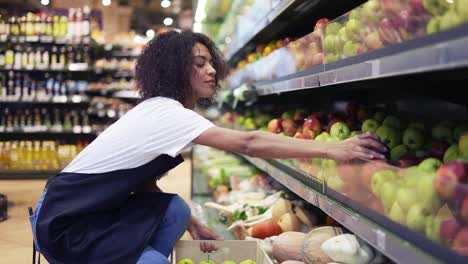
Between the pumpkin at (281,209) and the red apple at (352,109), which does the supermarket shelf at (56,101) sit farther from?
the red apple at (352,109)

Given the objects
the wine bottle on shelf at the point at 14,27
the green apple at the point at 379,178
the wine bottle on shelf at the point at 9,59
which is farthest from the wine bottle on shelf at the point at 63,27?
the green apple at the point at 379,178

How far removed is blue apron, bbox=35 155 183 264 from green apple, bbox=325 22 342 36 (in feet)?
2.55

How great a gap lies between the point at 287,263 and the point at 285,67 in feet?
3.83

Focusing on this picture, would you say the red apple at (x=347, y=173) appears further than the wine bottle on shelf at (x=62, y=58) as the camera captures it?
No

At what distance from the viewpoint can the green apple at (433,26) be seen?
1378 millimetres

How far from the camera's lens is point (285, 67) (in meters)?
3.29

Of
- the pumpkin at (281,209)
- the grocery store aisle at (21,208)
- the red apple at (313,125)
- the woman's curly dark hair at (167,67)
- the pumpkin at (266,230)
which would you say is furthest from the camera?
the grocery store aisle at (21,208)

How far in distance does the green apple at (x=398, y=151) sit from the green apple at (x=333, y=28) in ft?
1.57

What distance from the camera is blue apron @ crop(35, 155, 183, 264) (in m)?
2.28

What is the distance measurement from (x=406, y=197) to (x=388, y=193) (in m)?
0.12

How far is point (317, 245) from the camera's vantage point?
2.37m

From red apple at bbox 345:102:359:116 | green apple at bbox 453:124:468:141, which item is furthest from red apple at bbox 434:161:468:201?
red apple at bbox 345:102:359:116

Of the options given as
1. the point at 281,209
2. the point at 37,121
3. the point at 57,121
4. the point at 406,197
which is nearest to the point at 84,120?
the point at 57,121

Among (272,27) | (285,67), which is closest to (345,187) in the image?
(285,67)
